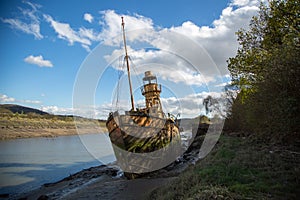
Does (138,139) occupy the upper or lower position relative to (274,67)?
lower

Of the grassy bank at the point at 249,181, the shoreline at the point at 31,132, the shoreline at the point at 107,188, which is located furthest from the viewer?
the shoreline at the point at 31,132

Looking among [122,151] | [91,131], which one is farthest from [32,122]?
[122,151]

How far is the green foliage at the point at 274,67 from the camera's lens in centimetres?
779

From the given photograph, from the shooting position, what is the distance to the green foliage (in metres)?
7.79

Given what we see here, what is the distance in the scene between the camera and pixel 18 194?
580 inches

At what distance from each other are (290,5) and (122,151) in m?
13.2

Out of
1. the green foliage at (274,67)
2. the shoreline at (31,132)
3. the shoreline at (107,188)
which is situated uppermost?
the green foliage at (274,67)

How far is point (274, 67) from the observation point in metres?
8.34

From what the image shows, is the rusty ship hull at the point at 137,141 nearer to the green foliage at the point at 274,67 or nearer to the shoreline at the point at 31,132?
the green foliage at the point at 274,67

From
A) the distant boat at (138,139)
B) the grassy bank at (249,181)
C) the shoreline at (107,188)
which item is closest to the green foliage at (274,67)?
the grassy bank at (249,181)

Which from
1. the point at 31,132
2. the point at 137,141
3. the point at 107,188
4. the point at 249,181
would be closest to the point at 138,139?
the point at 137,141

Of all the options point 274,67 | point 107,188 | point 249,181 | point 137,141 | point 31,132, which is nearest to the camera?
point 249,181

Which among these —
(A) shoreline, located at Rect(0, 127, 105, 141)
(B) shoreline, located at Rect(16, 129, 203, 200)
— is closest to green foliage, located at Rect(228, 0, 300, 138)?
(B) shoreline, located at Rect(16, 129, 203, 200)

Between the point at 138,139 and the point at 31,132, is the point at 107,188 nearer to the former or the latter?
the point at 138,139
